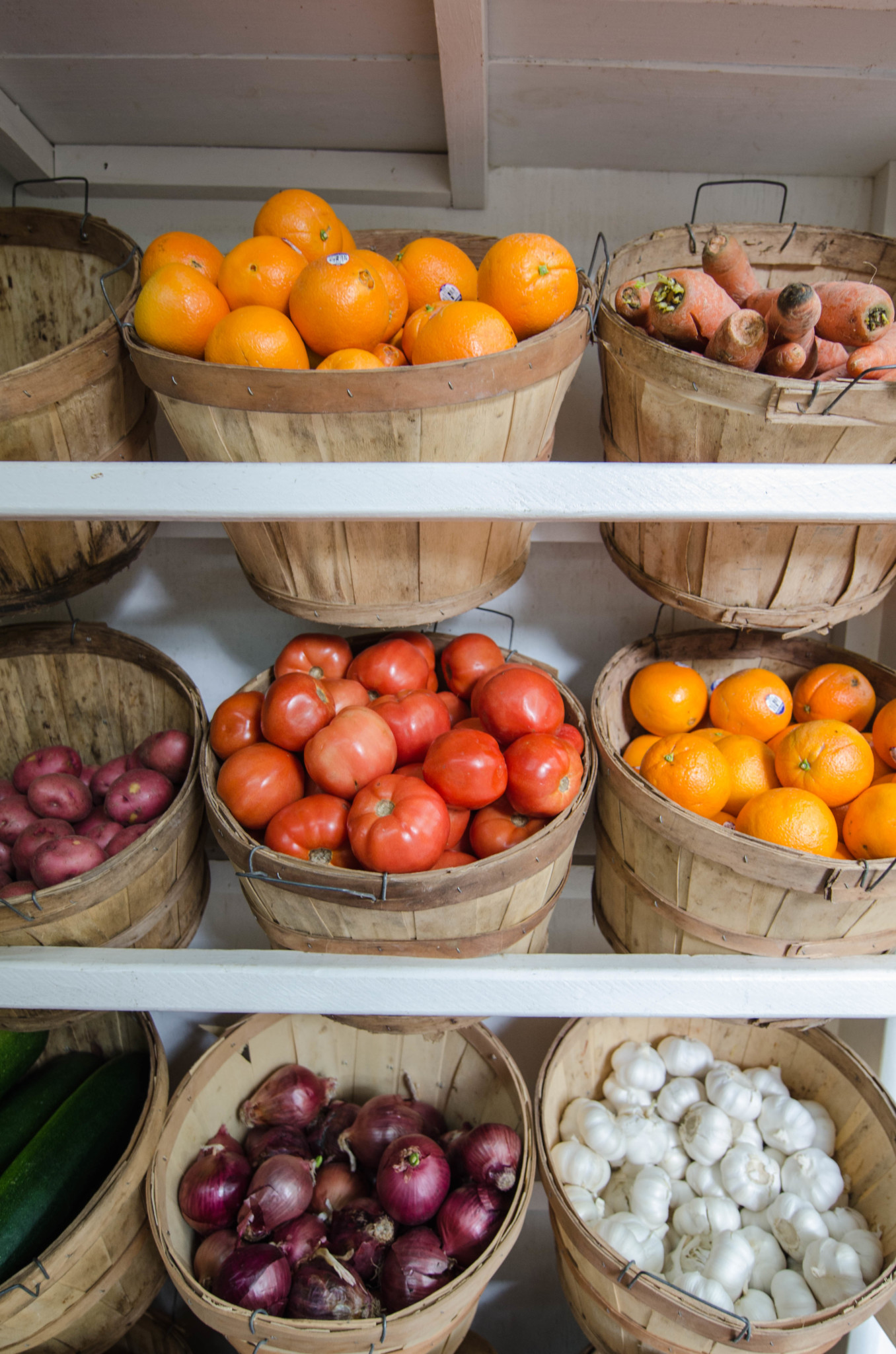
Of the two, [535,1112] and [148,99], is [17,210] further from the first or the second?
[535,1112]

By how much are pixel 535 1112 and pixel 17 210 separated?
5.58 ft

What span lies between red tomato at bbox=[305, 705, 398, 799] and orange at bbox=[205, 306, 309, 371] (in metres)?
0.46

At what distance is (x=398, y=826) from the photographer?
93 cm

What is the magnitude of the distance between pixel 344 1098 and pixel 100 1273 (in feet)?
1.67

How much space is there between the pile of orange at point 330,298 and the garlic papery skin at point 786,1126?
4.48 feet

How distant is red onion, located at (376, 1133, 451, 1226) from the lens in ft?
4.17

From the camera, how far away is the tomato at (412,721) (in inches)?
43.8

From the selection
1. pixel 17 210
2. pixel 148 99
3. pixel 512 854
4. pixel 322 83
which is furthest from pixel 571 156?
pixel 512 854

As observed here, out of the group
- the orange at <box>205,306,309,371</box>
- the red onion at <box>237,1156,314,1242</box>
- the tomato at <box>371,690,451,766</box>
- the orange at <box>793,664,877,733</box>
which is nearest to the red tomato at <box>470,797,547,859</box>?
the tomato at <box>371,690,451,766</box>

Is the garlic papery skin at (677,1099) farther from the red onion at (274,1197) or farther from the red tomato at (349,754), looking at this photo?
the red tomato at (349,754)

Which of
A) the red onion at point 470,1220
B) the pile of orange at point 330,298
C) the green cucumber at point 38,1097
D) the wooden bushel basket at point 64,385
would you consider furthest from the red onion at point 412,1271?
the pile of orange at point 330,298

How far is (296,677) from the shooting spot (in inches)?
44.3

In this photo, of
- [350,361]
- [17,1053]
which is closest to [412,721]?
[350,361]

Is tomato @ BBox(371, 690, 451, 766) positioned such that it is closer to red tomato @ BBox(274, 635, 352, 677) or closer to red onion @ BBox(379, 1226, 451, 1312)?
red tomato @ BBox(274, 635, 352, 677)
